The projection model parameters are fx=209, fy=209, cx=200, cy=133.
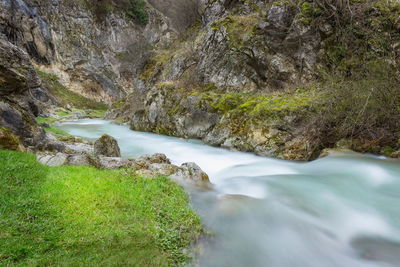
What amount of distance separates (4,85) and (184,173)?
8.06 meters

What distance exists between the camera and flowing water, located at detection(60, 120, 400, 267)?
3.76 meters

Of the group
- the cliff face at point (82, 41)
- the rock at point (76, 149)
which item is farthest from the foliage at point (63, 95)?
the rock at point (76, 149)

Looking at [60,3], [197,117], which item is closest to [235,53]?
[197,117]

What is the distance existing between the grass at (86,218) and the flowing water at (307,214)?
2.47ft

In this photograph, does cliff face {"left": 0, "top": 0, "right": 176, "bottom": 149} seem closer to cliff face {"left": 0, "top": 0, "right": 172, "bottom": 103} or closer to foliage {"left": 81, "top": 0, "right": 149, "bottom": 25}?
cliff face {"left": 0, "top": 0, "right": 172, "bottom": 103}

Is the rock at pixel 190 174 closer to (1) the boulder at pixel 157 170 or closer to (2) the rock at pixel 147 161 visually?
(1) the boulder at pixel 157 170

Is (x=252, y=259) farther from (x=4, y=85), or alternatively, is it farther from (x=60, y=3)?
(x=60, y=3)

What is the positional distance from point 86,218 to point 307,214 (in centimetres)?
488

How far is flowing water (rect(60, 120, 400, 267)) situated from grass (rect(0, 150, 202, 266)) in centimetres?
75

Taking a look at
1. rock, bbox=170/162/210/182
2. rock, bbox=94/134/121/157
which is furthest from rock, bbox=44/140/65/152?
rock, bbox=170/162/210/182

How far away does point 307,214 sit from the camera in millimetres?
5039

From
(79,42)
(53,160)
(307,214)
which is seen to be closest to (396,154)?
(307,214)

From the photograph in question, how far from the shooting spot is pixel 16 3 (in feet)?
148

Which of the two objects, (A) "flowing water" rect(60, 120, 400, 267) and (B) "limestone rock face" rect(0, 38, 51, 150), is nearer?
(A) "flowing water" rect(60, 120, 400, 267)
